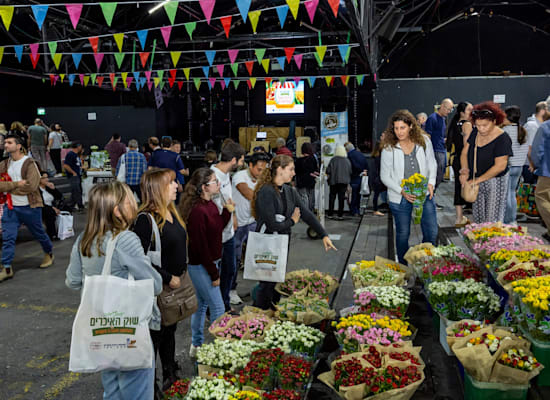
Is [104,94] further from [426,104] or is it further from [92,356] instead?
[92,356]

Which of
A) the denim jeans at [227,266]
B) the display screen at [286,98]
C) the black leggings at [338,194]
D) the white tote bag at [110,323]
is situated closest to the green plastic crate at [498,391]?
the white tote bag at [110,323]

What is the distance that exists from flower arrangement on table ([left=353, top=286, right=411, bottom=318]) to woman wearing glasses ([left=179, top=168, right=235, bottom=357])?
1.07 metres

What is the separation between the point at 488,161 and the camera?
4.56 metres

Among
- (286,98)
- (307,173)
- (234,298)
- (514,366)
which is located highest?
(286,98)

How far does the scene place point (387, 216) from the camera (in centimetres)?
924

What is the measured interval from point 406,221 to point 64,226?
6.49 metres

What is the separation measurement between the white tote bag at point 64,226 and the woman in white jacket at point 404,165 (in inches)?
249

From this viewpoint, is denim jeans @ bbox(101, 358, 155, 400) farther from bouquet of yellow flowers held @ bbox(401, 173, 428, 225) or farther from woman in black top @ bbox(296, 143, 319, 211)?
woman in black top @ bbox(296, 143, 319, 211)

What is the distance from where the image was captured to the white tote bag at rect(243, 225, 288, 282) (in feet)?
A: 12.9

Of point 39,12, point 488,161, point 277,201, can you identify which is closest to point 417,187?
point 488,161

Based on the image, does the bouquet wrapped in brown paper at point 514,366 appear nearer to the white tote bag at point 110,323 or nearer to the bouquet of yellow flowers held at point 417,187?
the white tote bag at point 110,323

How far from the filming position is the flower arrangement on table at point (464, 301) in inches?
118

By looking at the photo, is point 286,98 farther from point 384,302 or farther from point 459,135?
point 384,302

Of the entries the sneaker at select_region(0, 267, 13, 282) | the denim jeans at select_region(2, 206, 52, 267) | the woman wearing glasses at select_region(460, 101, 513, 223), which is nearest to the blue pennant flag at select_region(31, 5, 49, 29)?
the denim jeans at select_region(2, 206, 52, 267)
